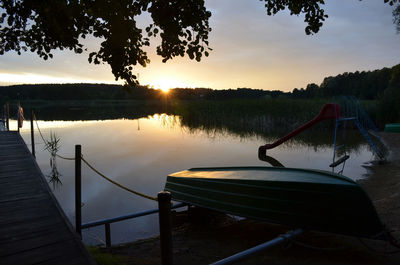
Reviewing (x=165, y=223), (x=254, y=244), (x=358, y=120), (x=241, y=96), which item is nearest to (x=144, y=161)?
(x=254, y=244)

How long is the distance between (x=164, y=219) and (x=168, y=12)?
3.18 metres

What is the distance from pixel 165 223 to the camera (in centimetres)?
218

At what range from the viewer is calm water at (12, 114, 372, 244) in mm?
6637

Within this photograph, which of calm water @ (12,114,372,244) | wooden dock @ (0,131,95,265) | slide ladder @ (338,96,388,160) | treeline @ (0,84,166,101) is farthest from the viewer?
treeline @ (0,84,166,101)

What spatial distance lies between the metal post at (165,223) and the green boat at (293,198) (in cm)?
262

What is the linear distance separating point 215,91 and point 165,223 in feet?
213

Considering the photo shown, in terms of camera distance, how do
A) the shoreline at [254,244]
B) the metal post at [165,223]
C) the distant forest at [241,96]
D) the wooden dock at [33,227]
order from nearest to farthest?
the metal post at [165,223]
the wooden dock at [33,227]
the shoreline at [254,244]
the distant forest at [241,96]

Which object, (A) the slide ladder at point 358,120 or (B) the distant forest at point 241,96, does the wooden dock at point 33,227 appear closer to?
(B) the distant forest at point 241,96

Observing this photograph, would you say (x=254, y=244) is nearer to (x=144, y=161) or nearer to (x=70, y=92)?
(x=144, y=161)

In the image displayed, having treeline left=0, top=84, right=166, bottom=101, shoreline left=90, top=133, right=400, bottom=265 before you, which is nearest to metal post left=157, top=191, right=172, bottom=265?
shoreline left=90, top=133, right=400, bottom=265

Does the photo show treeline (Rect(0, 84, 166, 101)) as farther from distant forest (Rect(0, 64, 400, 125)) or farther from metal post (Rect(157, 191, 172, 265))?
metal post (Rect(157, 191, 172, 265))

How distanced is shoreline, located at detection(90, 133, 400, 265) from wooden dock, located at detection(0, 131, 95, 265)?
0.90 m

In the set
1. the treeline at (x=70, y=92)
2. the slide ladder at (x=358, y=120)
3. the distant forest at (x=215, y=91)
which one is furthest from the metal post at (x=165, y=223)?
the treeline at (x=70, y=92)

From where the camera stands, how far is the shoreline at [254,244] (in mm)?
3938
